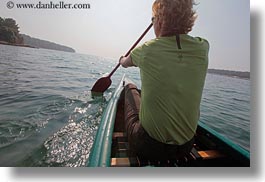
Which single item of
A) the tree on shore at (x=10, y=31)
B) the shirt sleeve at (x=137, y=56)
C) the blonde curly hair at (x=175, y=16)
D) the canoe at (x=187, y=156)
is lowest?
the canoe at (x=187, y=156)

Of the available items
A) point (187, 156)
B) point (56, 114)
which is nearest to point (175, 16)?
point (187, 156)

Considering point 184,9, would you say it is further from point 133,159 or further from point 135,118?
point 133,159

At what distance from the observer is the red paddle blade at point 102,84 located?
2578mm

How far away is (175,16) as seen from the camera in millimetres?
883

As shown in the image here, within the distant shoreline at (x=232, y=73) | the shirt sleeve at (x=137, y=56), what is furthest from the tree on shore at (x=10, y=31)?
the distant shoreline at (x=232, y=73)

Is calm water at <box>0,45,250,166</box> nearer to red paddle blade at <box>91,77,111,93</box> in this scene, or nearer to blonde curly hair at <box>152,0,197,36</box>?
red paddle blade at <box>91,77,111,93</box>

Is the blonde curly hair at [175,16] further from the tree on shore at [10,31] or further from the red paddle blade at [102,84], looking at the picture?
the red paddle blade at [102,84]

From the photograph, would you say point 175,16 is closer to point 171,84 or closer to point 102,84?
point 171,84

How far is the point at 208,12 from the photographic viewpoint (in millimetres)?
1739

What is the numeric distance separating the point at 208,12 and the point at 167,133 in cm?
113

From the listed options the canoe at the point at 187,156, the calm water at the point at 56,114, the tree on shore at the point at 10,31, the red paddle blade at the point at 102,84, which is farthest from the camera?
the red paddle blade at the point at 102,84

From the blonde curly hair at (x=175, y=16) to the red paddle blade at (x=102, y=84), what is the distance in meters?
1.69

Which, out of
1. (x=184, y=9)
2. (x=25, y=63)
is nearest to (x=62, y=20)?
(x=184, y=9)

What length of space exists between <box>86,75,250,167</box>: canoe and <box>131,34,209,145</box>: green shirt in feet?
0.73
